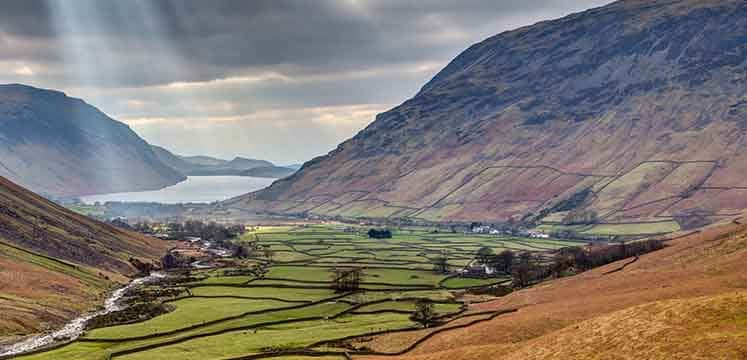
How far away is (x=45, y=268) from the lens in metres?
152

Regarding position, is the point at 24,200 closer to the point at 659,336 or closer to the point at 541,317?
the point at 541,317

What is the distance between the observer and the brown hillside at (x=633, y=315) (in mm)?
59531

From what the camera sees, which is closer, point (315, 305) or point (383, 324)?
point (383, 324)

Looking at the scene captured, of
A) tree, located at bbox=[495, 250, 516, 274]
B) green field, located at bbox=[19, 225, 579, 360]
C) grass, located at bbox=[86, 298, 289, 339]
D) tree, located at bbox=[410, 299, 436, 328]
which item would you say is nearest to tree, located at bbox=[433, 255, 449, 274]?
green field, located at bbox=[19, 225, 579, 360]

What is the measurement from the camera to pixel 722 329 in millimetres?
58969

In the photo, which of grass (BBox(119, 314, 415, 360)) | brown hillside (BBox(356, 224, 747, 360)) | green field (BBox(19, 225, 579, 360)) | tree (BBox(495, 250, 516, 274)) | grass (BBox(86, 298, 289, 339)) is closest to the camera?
brown hillside (BBox(356, 224, 747, 360))

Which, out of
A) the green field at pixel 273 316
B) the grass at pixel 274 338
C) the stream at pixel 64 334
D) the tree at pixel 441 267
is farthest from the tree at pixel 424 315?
the tree at pixel 441 267

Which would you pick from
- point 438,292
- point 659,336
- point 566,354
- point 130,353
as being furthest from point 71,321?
point 659,336

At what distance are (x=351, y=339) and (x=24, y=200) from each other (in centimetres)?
13583

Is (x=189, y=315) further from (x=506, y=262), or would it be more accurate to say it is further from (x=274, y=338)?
(x=506, y=262)

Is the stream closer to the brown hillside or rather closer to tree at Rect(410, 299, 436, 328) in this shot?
the brown hillside

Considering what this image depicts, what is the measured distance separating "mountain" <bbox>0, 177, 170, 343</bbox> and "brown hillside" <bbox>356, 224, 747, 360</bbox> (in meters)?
60.6

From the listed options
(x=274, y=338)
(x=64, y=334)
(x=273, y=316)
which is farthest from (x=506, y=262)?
(x=64, y=334)

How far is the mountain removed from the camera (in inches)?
4695
